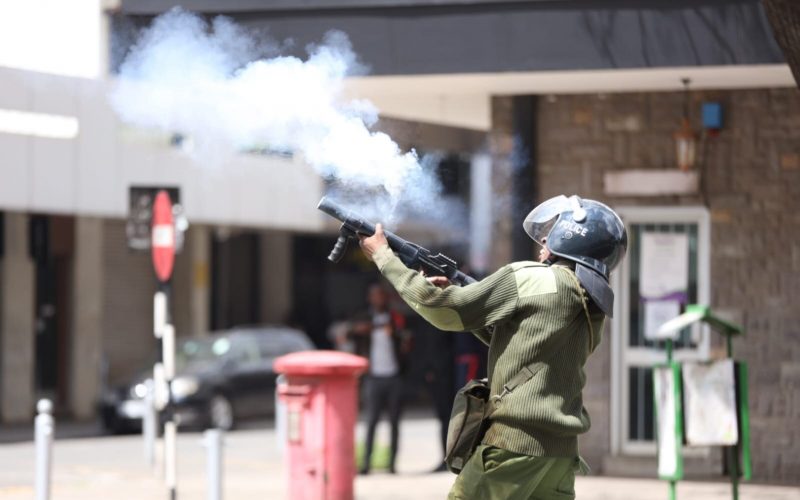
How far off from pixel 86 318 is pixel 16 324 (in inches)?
65.0

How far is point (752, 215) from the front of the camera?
12.6 metres

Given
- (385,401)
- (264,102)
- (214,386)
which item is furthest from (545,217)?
(214,386)

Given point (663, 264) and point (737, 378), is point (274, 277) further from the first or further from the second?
point (737, 378)

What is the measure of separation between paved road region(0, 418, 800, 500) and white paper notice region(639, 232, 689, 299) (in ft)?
5.57

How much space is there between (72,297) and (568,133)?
48.9 feet

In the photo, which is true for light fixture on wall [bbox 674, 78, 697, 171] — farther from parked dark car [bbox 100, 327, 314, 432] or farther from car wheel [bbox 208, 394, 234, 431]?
car wheel [bbox 208, 394, 234, 431]

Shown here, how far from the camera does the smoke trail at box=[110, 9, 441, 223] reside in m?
6.40

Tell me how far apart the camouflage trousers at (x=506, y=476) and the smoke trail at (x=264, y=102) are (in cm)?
139

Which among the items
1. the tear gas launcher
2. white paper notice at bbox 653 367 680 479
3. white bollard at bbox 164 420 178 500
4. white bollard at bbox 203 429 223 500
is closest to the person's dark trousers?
white bollard at bbox 164 420 178 500

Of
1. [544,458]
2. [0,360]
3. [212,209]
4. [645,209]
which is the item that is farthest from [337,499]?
[212,209]

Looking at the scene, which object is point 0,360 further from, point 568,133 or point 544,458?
point 544,458

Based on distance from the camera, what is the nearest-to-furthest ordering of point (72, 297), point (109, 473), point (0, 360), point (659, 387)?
point (659, 387)
point (109, 473)
point (0, 360)
point (72, 297)

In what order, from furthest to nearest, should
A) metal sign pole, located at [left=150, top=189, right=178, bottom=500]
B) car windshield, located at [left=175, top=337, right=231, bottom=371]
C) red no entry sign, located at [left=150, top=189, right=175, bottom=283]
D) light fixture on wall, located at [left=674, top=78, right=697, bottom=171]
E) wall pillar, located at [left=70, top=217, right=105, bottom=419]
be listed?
1. wall pillar, located at [left=70, top=217, right=105, bottom=419]
2. car windshield, located at [left=175, top=337, right=231, bottom=371]
3. light fixture on wall, located at [left=674, top=78, right=697, bottom=171]
4. red no entry sign, located at [left=150, top=189, right=175, bottom=283]
5. metal sign pole, located at [left=150, top=189, right=178, bottom=500]

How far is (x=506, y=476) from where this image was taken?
547cm
